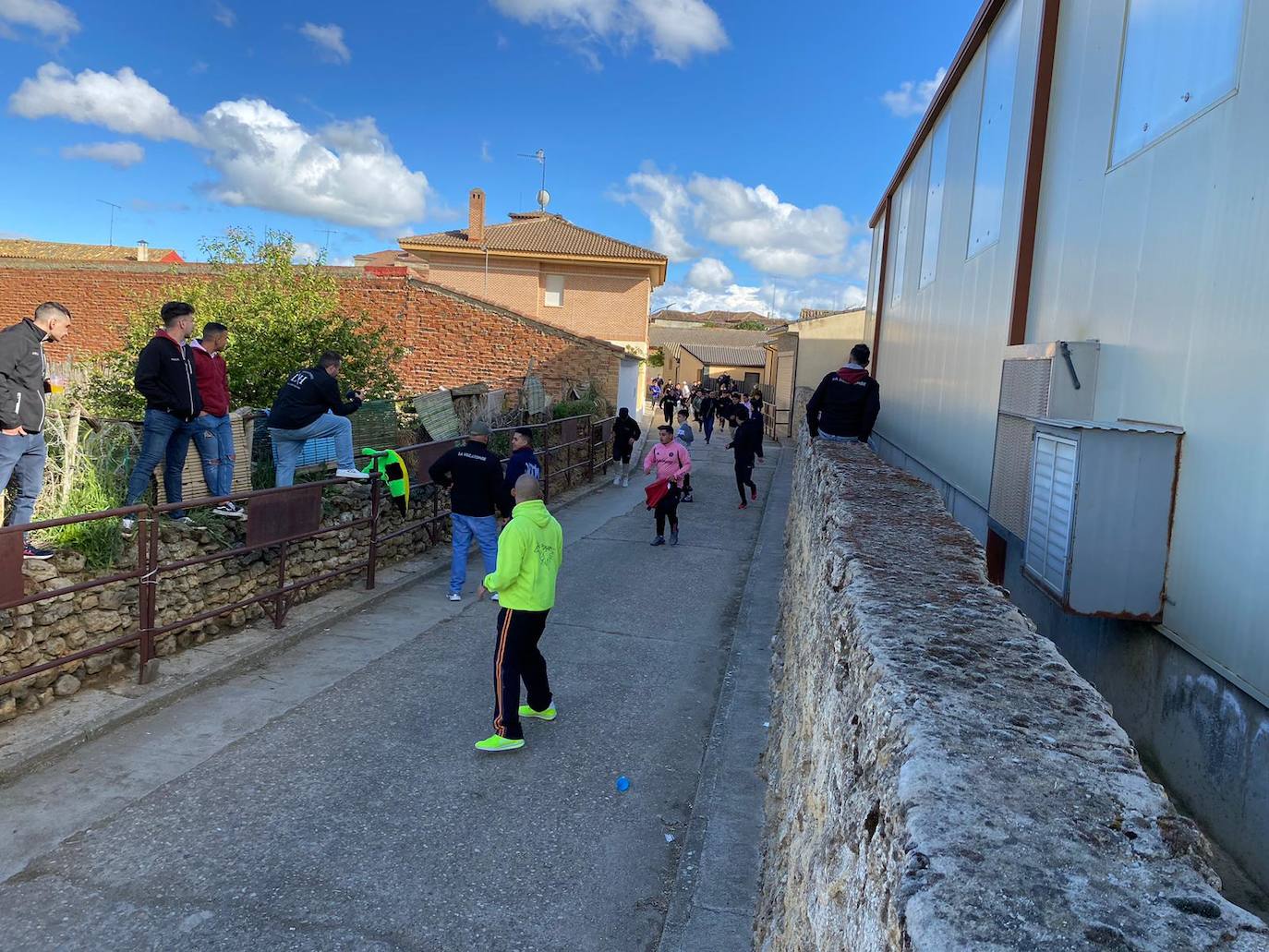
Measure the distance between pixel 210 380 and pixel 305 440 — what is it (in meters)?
1.35

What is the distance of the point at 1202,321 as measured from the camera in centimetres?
374

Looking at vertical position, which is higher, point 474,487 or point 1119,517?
point 1119,517

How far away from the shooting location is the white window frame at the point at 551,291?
1164 inches

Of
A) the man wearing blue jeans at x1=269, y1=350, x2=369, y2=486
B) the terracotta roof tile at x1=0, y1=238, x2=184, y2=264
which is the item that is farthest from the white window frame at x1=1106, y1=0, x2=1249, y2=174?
the terracotta roof tile at x1=0, y1=238, x2=184, y2=264

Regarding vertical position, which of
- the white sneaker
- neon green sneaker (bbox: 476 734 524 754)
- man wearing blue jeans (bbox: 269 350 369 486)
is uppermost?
man wearing blue jeans (bbox: 269 350 369 486)

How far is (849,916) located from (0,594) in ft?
15.0

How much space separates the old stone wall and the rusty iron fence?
414 cm

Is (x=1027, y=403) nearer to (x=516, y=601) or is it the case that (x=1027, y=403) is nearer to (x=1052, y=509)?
(x=1052, y=509)

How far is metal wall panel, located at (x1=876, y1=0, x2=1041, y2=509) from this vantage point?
22.3ft

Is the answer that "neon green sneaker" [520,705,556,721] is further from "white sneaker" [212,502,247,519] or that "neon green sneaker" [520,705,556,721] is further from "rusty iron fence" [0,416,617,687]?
"white sneaker" [212,502,247,519]

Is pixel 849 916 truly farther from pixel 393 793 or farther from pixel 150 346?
pixel 150 346

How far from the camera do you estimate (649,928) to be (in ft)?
11.4

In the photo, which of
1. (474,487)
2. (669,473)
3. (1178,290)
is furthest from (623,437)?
(1178,290)

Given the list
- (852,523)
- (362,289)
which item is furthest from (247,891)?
(362,289)
